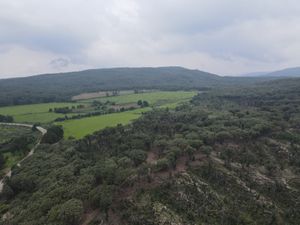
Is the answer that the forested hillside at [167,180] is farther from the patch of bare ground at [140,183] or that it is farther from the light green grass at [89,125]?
the light green grass at [89,125]

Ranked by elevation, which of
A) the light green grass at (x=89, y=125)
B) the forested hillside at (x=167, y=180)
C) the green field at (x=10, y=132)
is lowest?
the green field at (x=10, y=132)

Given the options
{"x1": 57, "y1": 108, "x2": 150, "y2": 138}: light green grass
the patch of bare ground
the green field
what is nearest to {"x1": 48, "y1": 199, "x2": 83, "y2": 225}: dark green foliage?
the patch of bare ground

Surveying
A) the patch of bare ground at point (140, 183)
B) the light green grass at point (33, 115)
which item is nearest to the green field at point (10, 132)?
the light green grass at point (33, 115)

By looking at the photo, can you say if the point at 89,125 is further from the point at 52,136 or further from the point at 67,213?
the point at 67,213

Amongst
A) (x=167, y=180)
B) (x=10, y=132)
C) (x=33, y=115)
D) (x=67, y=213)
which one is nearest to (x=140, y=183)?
(x=167, y=180)

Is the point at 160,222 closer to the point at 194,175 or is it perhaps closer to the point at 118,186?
the point at 118,186

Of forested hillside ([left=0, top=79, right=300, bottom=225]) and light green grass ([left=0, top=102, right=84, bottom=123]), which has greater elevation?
forested hillside ([left=0, top=79, right=300, bottom=225])

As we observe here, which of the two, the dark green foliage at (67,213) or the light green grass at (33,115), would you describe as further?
the light green grass at (33,115)

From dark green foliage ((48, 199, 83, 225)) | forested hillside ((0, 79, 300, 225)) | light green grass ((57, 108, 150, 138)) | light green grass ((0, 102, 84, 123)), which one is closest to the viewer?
dark green foliage ((48, 199, 83, 225))

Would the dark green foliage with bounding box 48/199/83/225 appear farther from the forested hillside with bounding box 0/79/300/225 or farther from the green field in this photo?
the green field
